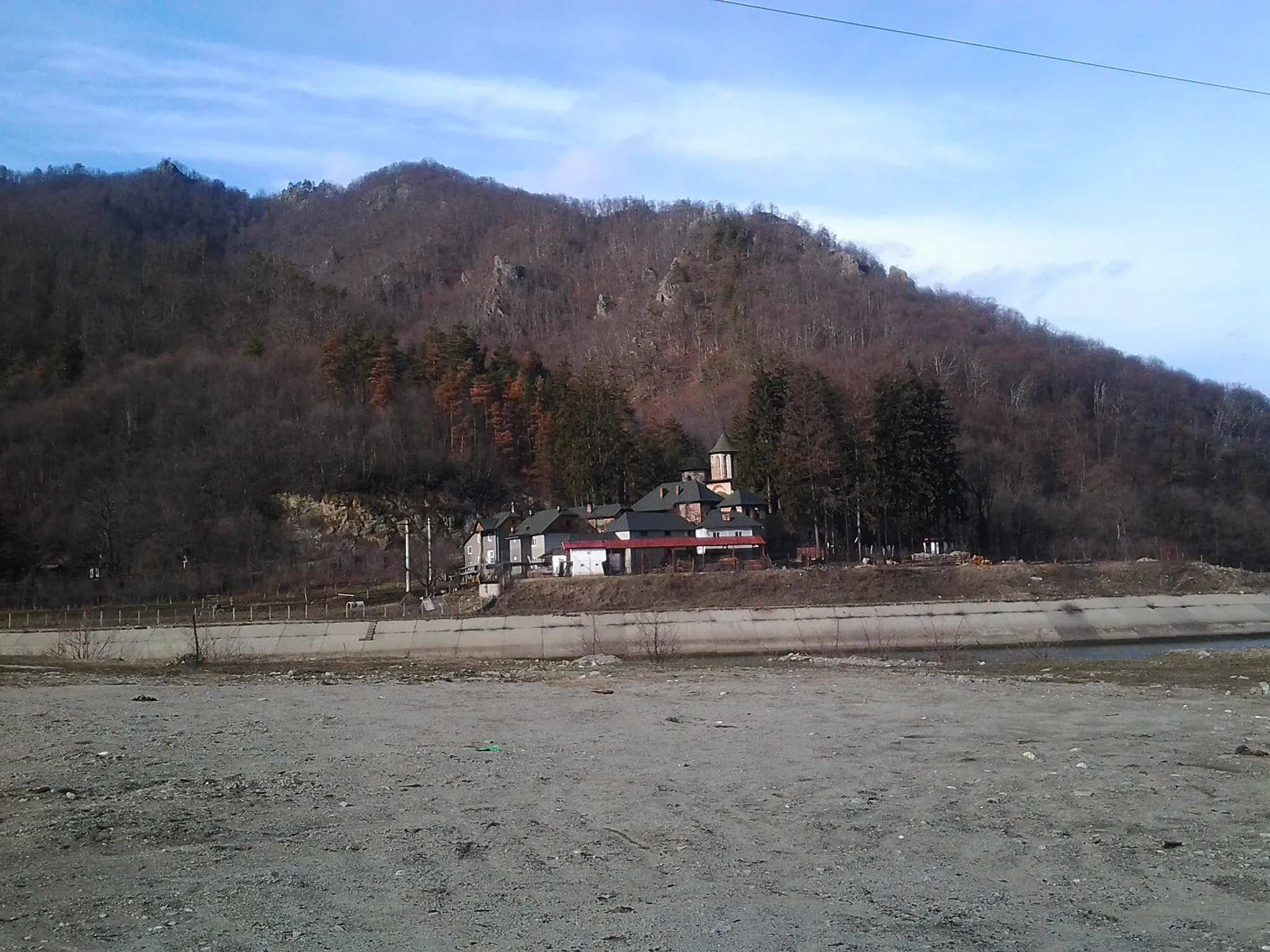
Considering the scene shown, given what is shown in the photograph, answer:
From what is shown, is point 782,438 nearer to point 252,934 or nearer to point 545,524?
point 545,524

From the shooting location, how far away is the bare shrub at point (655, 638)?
30.0 metres

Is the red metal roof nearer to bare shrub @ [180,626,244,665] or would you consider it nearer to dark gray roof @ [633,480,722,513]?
dark gray roof @ [633,480,722,513]

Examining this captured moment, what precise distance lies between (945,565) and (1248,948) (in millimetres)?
48772

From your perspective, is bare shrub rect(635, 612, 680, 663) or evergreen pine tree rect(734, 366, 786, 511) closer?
bare shrub rect(635, 612, 680, 663)

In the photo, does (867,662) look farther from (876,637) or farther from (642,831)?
(642,831)

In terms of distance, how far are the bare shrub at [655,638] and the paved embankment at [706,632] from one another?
16 centimetres

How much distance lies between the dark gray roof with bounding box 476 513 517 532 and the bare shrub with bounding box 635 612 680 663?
89.1 ft

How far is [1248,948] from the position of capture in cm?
522

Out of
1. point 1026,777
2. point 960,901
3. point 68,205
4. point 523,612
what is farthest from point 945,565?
point 68,205

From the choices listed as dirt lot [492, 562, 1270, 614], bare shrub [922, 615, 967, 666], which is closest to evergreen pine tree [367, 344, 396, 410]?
dirt lot [492, 562, 1270, 614]

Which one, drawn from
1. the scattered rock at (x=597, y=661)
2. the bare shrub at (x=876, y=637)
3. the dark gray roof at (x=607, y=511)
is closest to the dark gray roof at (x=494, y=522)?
the dark gray roof at (x=607, y=511)

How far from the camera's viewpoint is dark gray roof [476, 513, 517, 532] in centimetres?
6825

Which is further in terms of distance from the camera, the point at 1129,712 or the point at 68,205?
the point at 68,205

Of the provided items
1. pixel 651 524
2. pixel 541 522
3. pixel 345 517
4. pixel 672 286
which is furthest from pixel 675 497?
pixel 672 286
